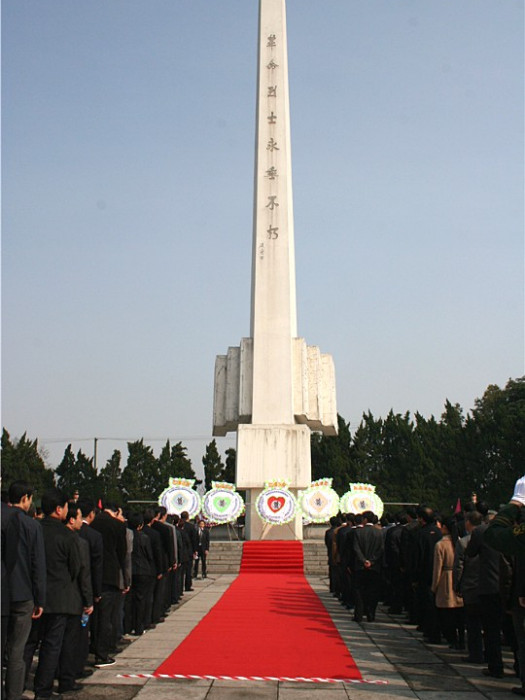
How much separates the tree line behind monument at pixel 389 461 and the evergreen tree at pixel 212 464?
0.03 meters

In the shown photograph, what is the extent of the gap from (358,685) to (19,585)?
2883 millimetres

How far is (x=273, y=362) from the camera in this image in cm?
2173

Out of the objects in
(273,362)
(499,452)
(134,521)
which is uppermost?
(273,362)

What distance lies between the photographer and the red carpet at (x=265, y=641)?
636cm

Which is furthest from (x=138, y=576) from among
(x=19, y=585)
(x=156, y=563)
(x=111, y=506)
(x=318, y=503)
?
(x=318, y=503)

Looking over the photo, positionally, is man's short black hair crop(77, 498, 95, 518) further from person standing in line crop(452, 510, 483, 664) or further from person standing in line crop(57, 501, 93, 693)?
person standing in line crop(452, 510, 483, 664)

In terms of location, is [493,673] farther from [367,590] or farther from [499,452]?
[499,452]

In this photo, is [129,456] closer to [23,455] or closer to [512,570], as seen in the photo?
[23,455]

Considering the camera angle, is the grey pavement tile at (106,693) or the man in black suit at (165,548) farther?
the man in black suit at (165,548)

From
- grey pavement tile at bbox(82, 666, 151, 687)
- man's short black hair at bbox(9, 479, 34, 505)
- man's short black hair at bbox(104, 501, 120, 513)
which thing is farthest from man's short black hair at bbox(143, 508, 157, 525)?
man's short black hair at bbox(9, 479, 34, 505)

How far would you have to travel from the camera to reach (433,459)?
38250 millimetres

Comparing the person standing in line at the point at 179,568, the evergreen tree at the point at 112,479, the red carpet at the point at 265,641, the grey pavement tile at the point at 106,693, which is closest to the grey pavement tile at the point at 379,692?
the red carpet at the point at 265,641

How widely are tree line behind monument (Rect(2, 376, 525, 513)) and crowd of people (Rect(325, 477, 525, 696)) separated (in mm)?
23159

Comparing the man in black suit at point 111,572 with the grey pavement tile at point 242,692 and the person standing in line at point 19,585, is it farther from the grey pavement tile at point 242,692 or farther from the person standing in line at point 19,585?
the person standing in line at point 19,585
